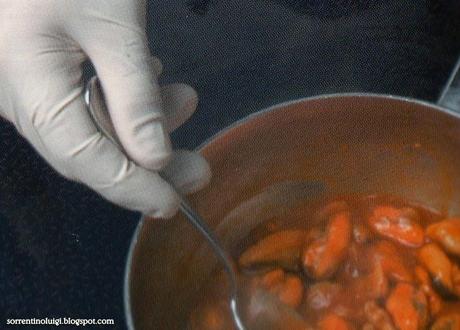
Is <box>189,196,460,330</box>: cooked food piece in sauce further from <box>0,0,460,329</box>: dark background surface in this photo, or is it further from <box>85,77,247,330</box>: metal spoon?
<box>0,0,460,329</box>: dark background surface

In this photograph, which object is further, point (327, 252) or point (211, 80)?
point (211, 80)

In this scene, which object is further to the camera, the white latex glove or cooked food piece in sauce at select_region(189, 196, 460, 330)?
cooked food piece in sauce at select_region(189, 196, 460, 330)

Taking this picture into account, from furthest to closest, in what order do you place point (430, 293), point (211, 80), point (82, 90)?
point (211, 80) → point (430, 293) → point (82, 90)

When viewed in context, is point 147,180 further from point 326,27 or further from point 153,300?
point 326,27

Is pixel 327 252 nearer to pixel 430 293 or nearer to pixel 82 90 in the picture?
pixel 430 293

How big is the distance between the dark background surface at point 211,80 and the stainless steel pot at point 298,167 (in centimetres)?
9

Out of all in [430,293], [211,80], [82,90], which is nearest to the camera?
[82,90]

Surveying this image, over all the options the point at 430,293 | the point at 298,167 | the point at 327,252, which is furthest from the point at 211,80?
the point at 430,293

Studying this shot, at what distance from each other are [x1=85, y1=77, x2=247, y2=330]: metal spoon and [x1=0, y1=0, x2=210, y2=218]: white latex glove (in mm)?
14

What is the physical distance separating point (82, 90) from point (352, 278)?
0.39m

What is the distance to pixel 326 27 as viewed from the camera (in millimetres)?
1034

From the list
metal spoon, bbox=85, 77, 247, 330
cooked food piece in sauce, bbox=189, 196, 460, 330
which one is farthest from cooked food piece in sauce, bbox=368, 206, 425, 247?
metal spoon, bbox=85, 77, 247, 330

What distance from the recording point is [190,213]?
793 millimetres

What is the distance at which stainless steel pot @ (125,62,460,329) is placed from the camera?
0.83 m
